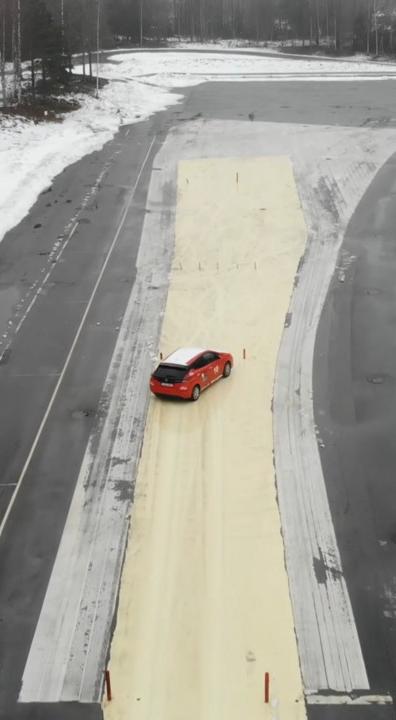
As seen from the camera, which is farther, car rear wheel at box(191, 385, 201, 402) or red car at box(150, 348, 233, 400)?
car rear wheel at box(191, 385, 201, 402)

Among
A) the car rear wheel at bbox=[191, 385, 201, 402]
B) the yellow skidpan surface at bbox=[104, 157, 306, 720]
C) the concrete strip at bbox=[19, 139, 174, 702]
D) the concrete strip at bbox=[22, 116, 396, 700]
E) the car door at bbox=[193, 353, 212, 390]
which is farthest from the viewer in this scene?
the car door at bbox=[193, 353, 212, 390]

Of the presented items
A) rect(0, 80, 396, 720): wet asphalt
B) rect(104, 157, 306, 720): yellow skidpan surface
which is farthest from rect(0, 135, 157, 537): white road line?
rect(104, 157, 306, 720): yellow skidpan surface

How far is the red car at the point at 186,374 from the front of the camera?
26.3 m

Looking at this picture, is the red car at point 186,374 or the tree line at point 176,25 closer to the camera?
the red car at point 186,374

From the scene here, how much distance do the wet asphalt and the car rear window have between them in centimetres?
226

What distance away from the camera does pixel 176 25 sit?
612 feet

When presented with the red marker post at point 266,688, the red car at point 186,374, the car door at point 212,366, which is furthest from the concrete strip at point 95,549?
the red marker post at point 266,688

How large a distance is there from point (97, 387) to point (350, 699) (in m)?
15.0

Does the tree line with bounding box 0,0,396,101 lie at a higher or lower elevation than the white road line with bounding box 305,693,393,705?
higher

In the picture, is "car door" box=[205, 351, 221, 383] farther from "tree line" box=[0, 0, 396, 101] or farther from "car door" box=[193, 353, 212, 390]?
"tree line" box=[0, 0, 396, 101]

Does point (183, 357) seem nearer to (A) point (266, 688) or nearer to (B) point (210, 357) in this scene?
(B) point (210, 357)

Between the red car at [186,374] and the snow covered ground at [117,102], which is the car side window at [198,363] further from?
the snow covered ground at [117,102]

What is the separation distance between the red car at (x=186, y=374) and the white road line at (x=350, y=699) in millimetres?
A: 12459

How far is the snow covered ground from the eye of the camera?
54.2 metres
